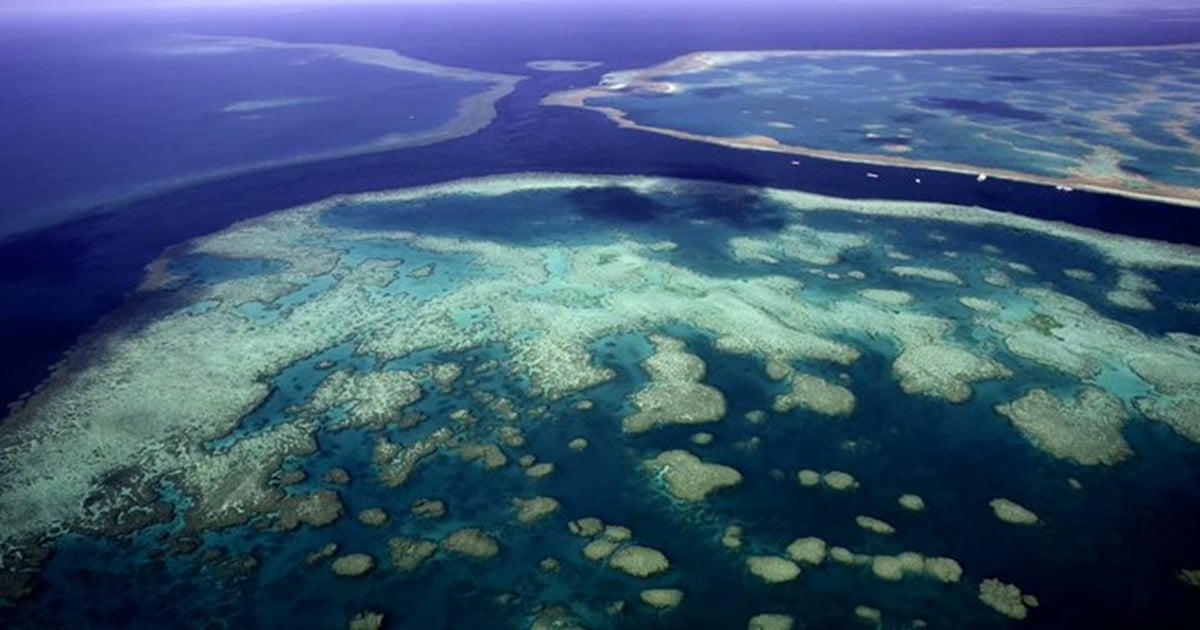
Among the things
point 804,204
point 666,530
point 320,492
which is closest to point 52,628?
point 320,492

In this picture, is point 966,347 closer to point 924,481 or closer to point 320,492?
point 924,481

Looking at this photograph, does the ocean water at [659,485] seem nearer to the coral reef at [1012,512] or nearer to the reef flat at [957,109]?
the coral reef at [1012,512]

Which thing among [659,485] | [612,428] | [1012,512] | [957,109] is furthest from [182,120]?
[1012,512]

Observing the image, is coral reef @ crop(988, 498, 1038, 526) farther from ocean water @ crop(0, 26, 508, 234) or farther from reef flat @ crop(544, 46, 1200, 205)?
ocean water @ crop(0, 26, 508, 234)

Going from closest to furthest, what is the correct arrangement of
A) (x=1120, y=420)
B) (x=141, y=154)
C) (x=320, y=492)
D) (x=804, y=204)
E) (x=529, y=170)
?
1. (x=320, y=492)
2. (x=1120, y=420)
3. (x=804, y=204)
4. (x=529, y=170)
5. (x=141, y=154)

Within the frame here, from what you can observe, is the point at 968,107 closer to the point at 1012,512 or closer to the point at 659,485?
the point at 1012,512

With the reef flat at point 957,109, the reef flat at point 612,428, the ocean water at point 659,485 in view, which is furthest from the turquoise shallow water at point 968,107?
the reef flat at point 612,428
